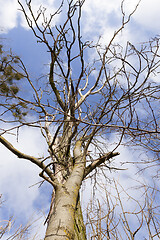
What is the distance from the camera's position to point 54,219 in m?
1.47

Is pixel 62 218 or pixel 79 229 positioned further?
pixel 79 229

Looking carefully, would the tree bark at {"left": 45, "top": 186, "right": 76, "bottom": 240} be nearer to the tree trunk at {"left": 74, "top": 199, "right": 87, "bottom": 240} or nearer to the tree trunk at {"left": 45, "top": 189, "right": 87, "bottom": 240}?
the tree trunk at {"left": 45, "top": 189, "right": 87, "bottom": 240}

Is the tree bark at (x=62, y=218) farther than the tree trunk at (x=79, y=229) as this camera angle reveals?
No

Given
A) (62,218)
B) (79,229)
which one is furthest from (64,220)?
(79,229)

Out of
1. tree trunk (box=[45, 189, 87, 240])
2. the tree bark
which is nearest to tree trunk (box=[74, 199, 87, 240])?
tree trunk (box=[45, 189, 87, 240])

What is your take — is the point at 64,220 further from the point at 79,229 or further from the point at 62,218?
the point at 79,229

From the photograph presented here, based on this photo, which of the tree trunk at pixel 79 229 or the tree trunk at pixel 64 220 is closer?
the tree trunk at pixel 64 220

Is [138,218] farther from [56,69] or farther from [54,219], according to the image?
[56,69]

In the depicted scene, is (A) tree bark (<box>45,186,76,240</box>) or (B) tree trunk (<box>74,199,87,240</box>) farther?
(B) tree trunk (<box>74,199,87,240</box>)

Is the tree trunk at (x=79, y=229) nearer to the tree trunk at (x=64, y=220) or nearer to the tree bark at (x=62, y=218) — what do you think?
the tree trunk at (x=64, y=220)

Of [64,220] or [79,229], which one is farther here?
[79,229]

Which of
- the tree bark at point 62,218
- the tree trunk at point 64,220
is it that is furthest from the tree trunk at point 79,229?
the tree bark at point 62,218

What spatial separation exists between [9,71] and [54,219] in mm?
5581

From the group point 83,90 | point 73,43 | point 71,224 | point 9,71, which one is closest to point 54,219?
point 71,224
